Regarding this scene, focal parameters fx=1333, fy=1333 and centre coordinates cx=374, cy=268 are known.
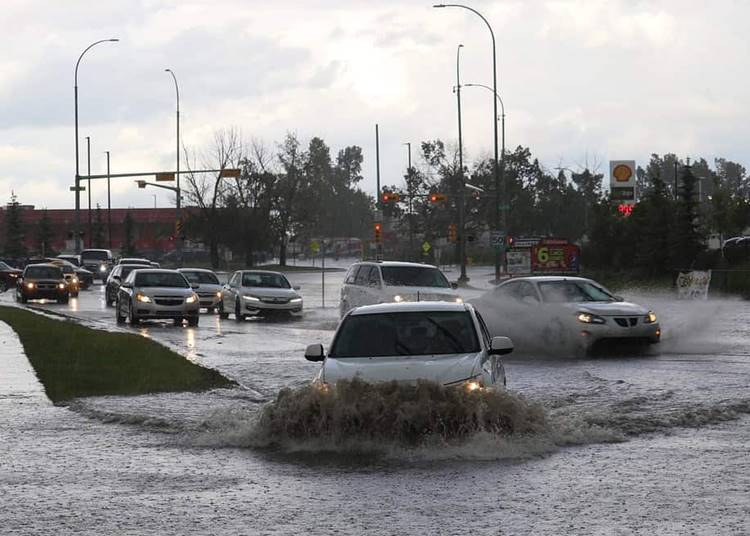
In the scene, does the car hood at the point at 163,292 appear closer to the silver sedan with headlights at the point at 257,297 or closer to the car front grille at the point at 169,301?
the car front grille at the point at 169,301

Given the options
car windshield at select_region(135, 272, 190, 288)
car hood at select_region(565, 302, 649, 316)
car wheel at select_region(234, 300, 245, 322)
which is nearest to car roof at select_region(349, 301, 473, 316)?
car hood at select_region(565, 302, 649, 316)

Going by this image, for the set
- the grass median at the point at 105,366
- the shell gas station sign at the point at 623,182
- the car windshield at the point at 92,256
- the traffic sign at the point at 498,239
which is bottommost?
the grass median at the point at 105,366

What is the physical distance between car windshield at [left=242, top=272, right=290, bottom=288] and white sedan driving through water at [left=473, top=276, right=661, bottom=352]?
14622mm

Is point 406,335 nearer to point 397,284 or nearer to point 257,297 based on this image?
point 397,284

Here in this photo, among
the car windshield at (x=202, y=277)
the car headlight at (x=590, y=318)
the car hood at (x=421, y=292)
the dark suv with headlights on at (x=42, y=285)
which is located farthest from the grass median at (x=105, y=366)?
the dark suv with headlights on at (x=42, y=285)

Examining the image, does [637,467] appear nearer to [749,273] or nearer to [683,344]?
[683,344]

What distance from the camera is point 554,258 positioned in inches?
1837

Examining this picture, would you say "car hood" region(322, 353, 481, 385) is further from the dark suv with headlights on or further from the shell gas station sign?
the shell gas station sign

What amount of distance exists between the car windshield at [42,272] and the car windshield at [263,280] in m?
16.3

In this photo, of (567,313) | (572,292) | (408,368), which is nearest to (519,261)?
(572,292)

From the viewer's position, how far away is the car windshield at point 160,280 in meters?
37.0

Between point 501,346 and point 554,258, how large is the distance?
34066 mm

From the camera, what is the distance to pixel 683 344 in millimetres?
26031

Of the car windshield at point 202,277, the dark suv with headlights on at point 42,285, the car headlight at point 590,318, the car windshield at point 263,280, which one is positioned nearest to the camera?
the car headlight at point 590,318
